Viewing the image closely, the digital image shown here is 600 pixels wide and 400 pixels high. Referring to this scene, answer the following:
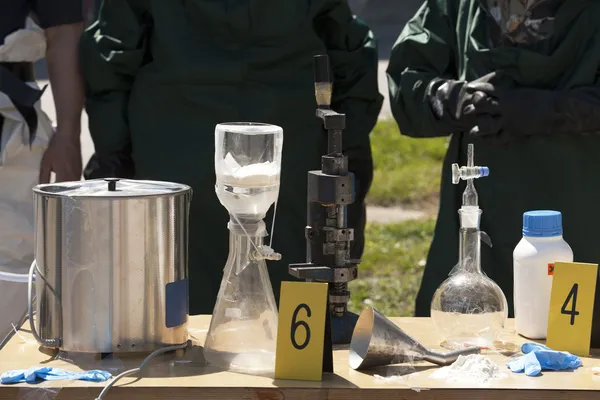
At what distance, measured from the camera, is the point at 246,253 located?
5.64 ft

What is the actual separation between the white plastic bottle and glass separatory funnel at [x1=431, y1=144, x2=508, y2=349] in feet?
0.20

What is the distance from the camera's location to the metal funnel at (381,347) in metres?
1.67

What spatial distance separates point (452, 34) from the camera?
2.76 m

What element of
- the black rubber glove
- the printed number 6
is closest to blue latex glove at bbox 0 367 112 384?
the printed number 6

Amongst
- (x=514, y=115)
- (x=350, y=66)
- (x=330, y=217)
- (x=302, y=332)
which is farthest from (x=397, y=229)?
(x=302, y=332)

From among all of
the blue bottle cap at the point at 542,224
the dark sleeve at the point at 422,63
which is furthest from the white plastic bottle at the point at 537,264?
the dark sleeve at the point at 422,63

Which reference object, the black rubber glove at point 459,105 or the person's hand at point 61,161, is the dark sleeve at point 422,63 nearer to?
the black rubber glove at point 459,105

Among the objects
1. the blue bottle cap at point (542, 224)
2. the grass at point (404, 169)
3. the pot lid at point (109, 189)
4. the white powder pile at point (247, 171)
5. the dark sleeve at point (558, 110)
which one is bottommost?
the grass at point (404, 169)

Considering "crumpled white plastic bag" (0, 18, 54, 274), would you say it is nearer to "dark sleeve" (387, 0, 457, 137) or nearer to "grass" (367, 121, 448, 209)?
"dark sleeve" (387, 0, 457, 137)

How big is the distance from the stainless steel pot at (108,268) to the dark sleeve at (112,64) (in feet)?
3.57

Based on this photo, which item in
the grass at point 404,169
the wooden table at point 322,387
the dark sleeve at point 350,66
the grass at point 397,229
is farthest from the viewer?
the grass at point 404,169

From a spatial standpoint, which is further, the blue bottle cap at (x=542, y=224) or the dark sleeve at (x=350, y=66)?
the dark sleeve at (x=350, y=66)

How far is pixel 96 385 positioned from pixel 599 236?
147 cm

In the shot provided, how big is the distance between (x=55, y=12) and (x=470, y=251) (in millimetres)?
1484
